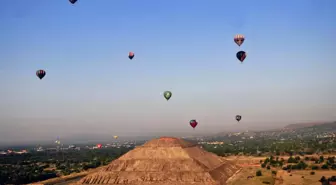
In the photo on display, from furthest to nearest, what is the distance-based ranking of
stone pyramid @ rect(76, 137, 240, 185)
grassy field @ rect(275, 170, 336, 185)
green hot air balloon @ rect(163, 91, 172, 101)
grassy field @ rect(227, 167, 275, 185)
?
green hot air balloon @ rect(163, 91, 172, 101), grassy field @ rect(227, 167, 275, 185), grassy field @ rect(275, 170, 336, 185), stone pyramid @ rect(76, 137, 240, 185)

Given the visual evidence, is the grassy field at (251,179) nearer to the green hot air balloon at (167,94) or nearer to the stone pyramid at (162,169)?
the stone pyramid at (162,169)

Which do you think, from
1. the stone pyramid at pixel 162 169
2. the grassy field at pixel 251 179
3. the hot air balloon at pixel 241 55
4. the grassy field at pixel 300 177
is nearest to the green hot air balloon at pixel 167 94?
the stone pyramid at pixel 162 169

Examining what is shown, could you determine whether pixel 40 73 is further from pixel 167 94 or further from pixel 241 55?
pixel 241 55

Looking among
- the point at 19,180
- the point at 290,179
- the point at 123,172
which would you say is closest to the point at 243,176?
the point at 290,179

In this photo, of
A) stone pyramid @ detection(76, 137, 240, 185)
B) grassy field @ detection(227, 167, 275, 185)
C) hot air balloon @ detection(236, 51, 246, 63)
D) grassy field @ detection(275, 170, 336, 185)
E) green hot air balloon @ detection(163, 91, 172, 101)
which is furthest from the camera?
green hot air balloon @ detection(163, 91, 172, 101)

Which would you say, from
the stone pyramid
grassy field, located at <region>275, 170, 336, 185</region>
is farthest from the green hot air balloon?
grassy field, located at <region>275, 170, 336, 185</region>

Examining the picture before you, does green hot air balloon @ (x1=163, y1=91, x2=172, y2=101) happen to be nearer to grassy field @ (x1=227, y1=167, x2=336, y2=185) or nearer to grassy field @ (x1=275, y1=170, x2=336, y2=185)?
grassy field @ (x1=227, y1=167, x2=336, y2=185)

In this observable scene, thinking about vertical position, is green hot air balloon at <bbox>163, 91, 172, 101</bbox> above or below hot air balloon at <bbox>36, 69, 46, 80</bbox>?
below

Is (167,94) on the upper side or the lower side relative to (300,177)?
upper

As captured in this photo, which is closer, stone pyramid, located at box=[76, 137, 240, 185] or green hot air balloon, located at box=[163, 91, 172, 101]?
stone pyramid, located at box=[76, 137, 240, 185]

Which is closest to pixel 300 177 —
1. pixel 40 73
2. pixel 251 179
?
pixel 251 179
